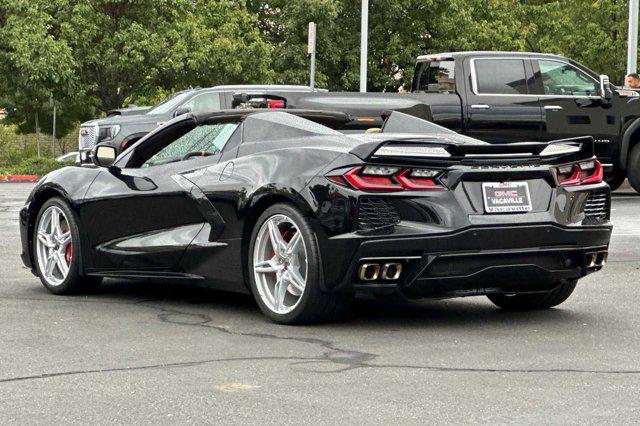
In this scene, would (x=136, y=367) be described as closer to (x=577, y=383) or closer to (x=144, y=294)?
(x=577, y=383)

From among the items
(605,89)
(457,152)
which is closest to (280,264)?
(457,152)

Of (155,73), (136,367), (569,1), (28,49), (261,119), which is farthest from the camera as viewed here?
(569,1)

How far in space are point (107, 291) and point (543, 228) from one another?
11.3ft

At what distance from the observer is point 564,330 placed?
774 centimetres

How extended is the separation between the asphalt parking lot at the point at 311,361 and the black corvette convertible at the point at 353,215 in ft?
0.90

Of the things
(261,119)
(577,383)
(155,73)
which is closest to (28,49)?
(155,73)

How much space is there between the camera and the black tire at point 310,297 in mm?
7535

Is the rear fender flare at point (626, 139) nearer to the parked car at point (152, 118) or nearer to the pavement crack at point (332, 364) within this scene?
the parked car at point (152, 118)

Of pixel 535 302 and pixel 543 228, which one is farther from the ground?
pixel 543 228

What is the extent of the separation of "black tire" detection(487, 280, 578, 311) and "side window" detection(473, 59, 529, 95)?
11334mm

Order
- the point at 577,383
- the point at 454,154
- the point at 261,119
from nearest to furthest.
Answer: the point at 577,383, the point at 454,154, the point at 261,119

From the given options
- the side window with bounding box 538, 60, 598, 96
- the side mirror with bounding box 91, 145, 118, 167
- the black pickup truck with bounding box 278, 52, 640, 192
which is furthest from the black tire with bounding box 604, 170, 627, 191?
the side mirror with bounding box 91, 145, 118, 167

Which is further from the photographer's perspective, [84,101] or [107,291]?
[84,101]

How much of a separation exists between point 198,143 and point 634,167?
13.3 metres
